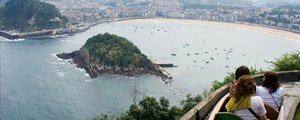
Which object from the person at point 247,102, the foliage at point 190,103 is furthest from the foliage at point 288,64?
the person at point 247,102

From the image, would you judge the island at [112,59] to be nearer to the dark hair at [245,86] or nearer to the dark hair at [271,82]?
the dark hair at [271,82]

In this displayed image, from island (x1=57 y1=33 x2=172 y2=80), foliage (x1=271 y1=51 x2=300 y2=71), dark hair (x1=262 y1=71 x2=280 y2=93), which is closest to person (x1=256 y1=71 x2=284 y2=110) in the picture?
dark hair (x1=262 y1=71 x2=280 y2=93)

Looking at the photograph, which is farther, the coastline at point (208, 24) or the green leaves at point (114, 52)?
the coastline at point (208, 24)

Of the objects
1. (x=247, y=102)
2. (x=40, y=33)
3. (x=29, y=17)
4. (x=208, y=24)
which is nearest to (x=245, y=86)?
(x=247, y=102)

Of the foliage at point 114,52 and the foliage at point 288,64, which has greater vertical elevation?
the foliage at point 288,64

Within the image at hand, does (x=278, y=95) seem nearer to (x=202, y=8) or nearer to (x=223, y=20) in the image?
(x=223, y=20)

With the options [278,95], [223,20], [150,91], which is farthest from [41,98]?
[223,20]

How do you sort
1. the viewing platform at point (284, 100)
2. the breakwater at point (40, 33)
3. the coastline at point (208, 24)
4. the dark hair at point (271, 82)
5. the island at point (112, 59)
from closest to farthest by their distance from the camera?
the dark hair at point (271, 82), the viewing platform at point (284, 100), the island at point (112, 59), the breakwater at point (40, 33), the coastline at point (208, 24)

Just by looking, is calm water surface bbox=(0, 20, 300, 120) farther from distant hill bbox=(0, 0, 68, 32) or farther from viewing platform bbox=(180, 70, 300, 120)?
viewing platform bbox=(180, 70, 300, 120)
